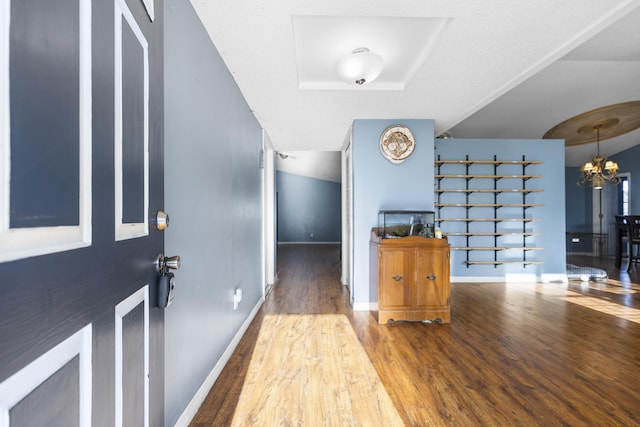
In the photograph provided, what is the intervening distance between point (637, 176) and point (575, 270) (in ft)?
14.5

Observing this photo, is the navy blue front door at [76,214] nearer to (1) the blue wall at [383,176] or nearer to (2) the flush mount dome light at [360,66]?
(2) the flush mount dome light at [360,66]

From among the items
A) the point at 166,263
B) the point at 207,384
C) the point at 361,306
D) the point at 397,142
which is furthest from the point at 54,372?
the point at 397,142

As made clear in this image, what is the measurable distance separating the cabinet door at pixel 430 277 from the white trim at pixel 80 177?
275 cm

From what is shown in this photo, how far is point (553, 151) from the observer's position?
4.76m

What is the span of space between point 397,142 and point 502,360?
7.36ft

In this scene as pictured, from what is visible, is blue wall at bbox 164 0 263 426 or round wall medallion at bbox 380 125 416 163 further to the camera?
round wall medallion at bbox 380 125 416 163

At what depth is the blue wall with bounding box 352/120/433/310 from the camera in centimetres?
337

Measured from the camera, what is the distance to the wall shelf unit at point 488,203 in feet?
15.3

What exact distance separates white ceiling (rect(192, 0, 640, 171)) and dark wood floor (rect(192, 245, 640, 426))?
211 cm

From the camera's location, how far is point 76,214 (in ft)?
1.75

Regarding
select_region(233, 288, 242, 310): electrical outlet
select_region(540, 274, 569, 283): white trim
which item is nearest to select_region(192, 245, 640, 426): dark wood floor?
select_region(233, 288, 242, 310): electrical outlet

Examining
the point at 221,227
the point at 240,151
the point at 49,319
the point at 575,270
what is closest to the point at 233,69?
the point at 240,151

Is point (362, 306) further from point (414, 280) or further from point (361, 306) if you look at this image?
point (414, 280)

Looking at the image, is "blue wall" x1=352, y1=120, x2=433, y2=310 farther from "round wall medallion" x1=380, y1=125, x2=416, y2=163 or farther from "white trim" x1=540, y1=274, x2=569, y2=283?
"white trim" x1=540, y1=274, x2=569, y2=283
